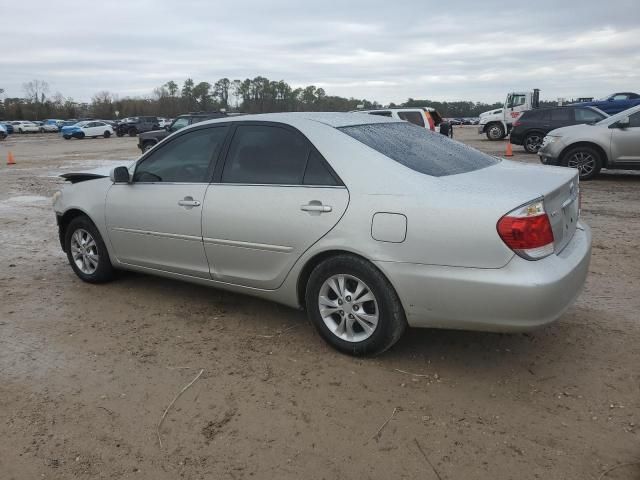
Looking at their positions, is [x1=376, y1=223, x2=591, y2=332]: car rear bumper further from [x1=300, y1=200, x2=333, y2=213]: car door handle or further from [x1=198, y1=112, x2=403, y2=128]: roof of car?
[x1=198, y1=112, x2=403, y2=128]: roof of car

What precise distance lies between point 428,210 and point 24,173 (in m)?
16.4

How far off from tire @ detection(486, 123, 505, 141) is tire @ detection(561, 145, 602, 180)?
1716 cm

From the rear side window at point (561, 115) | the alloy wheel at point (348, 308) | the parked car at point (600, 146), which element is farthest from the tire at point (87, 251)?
the rear side window at point (561, 115)

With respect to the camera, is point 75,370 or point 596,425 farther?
point 75,370

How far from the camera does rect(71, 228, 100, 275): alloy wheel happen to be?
17.1 ft

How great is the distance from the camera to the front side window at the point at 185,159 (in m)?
4.29

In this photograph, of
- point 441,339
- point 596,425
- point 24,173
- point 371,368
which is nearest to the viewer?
point 596,425

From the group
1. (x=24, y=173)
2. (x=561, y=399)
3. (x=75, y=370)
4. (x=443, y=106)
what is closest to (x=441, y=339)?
(x=561, y=399)

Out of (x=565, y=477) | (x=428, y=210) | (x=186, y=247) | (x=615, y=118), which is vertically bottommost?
(x=565, y=477)

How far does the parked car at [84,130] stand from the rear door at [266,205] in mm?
44065

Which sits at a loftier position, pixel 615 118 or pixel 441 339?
pixel 615 118

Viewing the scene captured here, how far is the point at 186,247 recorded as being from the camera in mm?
4293

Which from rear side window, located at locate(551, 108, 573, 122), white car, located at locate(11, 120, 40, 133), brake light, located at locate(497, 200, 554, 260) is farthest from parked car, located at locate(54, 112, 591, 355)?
white car, located at locate(11, 120, 40, 133)

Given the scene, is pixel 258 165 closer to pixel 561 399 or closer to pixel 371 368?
pixel 371 368
